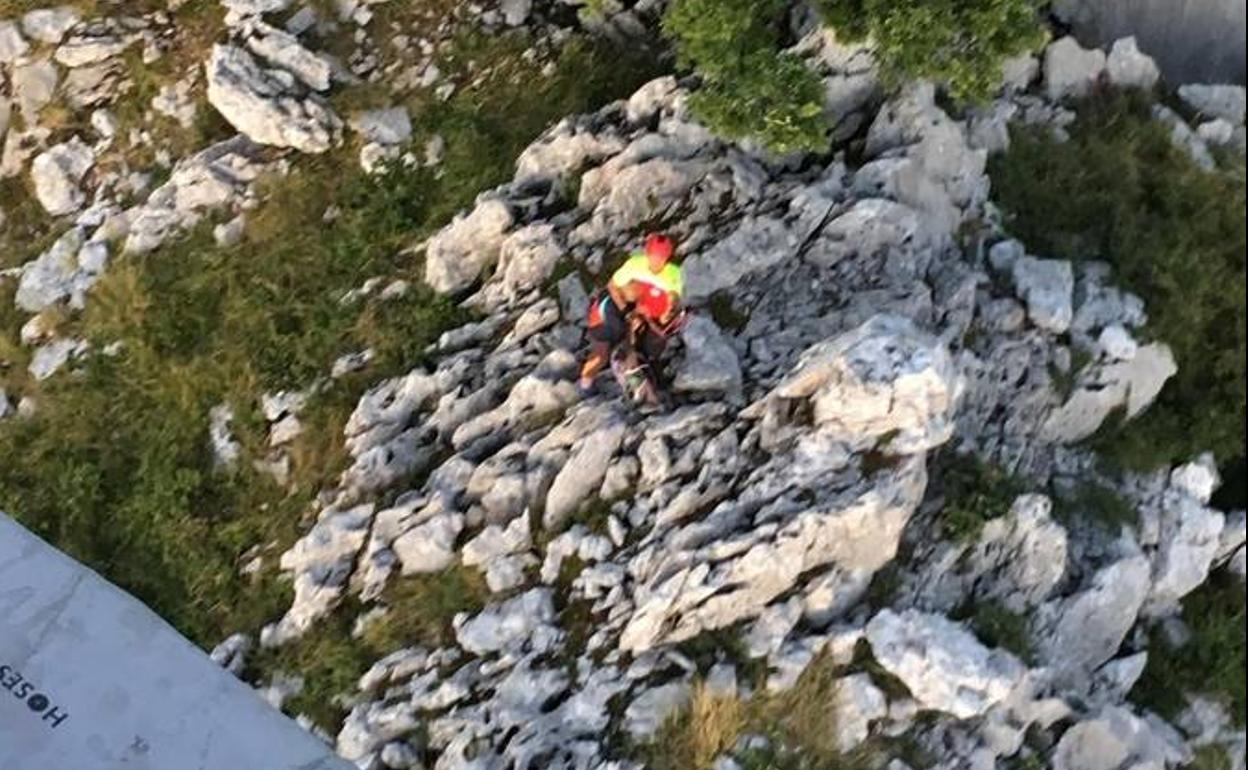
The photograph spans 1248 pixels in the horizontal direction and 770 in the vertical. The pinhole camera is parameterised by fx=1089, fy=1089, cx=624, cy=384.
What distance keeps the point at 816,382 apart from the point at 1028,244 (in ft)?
19.7

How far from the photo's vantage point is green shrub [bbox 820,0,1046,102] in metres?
12.0

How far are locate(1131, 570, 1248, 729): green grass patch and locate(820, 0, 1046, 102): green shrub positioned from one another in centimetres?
870

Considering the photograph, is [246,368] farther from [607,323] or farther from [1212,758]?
[1212,758]

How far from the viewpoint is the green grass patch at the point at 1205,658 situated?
15.4 m

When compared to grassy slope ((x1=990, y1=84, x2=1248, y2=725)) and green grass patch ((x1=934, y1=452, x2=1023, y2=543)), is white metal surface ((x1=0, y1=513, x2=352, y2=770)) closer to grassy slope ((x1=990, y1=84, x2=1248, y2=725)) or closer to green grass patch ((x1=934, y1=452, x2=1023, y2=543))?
green grass patch ((x1=934, y1=452, x2=1023, y2=543))

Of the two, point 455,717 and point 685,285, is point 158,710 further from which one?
point 685,285

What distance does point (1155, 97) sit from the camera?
1895 cm

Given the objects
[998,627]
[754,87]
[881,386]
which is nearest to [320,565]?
[881,386]

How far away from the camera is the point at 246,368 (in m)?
14.0

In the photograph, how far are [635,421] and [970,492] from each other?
167 inches

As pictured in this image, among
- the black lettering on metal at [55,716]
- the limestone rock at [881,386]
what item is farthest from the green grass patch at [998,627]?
the black lettering on metal at [55,716]

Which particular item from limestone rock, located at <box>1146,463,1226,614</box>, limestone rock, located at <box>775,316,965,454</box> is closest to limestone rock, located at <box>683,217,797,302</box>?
limestone rock, located at <box>775,316,965,454</box>

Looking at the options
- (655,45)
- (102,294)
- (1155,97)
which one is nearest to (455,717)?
(102,294)

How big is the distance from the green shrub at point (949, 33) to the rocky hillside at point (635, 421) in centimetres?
159
